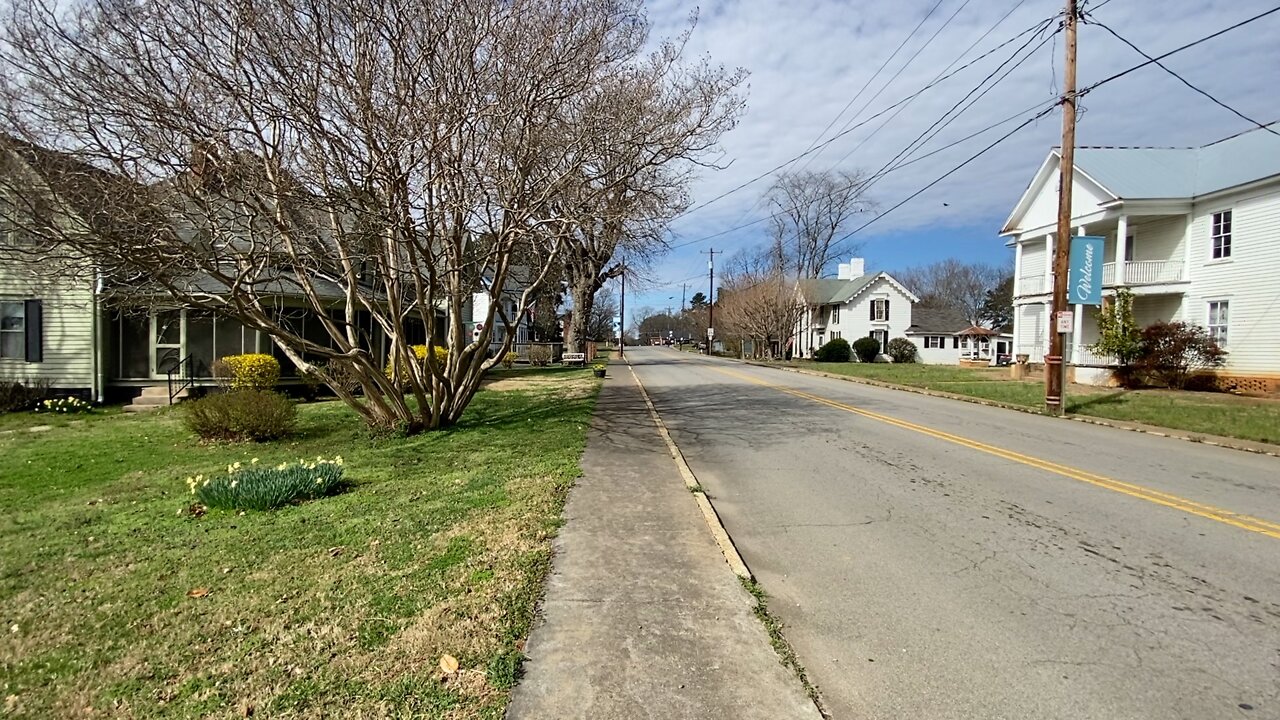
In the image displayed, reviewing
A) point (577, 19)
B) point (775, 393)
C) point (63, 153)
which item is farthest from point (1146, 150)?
point (63, 153)

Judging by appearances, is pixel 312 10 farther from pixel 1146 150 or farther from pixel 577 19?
pixel 1146 150

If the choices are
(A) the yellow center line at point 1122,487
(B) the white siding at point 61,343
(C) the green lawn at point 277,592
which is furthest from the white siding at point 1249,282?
(B) the white siding at point 61,343

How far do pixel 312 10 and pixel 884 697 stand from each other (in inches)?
359

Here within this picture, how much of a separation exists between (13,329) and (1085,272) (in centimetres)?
2576

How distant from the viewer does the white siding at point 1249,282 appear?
1992 cm

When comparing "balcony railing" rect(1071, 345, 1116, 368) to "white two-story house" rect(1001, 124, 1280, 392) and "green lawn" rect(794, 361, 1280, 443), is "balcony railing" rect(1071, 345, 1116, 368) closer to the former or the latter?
"white two-story house" rect(1001, 124, 1280, 392)

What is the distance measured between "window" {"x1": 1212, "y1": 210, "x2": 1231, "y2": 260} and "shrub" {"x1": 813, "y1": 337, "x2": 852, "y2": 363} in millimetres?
30059

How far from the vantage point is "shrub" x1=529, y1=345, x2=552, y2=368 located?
131 feet

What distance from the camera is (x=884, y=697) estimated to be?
3.10 metres

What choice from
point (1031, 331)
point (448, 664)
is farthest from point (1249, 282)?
point (448, 664)

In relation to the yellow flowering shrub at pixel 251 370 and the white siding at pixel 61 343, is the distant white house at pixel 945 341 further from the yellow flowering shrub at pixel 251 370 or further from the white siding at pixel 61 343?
the white siding at pixel 61 343

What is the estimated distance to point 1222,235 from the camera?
2188 centimetres

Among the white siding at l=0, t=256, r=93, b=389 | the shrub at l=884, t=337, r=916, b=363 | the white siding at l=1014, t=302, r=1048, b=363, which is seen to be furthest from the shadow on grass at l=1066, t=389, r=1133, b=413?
the shrub at l=884, t=337, r=916, b=363

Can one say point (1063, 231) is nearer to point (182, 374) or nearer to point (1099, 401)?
point (1099, 401)
